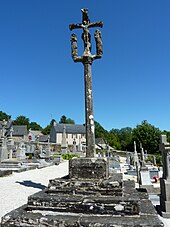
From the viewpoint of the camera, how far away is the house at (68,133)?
6531 cm

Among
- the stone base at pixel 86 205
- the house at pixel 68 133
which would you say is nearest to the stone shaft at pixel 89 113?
the stone base at pixel 86 205

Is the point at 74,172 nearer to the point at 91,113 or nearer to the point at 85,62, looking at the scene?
the point at 91,113

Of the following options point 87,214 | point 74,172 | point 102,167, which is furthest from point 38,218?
point 102,167

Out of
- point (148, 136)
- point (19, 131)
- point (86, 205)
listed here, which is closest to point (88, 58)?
point (86, 205)

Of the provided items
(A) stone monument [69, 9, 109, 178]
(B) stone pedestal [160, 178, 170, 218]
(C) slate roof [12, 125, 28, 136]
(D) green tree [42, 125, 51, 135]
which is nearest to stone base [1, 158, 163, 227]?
(A) stone monument [69, 9, 109, 178]

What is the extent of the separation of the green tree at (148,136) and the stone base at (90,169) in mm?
50531

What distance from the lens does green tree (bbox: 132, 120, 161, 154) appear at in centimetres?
5203

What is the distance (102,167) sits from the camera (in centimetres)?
400

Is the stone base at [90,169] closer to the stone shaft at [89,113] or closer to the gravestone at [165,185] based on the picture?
the stone shaft at [89,113]

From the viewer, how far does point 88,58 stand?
4.93 m

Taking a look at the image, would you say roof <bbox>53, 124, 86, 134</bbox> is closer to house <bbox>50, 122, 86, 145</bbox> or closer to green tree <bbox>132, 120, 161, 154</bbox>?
house <bbox>50, 122, 86, 145</bbox>

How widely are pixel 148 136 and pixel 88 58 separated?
51942 millimetres

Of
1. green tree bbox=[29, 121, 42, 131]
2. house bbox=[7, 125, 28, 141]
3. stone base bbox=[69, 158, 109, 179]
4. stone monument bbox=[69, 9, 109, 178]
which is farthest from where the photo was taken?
green tree bbox=[29, 121, 42, 131]

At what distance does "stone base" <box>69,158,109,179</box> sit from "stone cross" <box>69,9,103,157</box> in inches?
17.6
